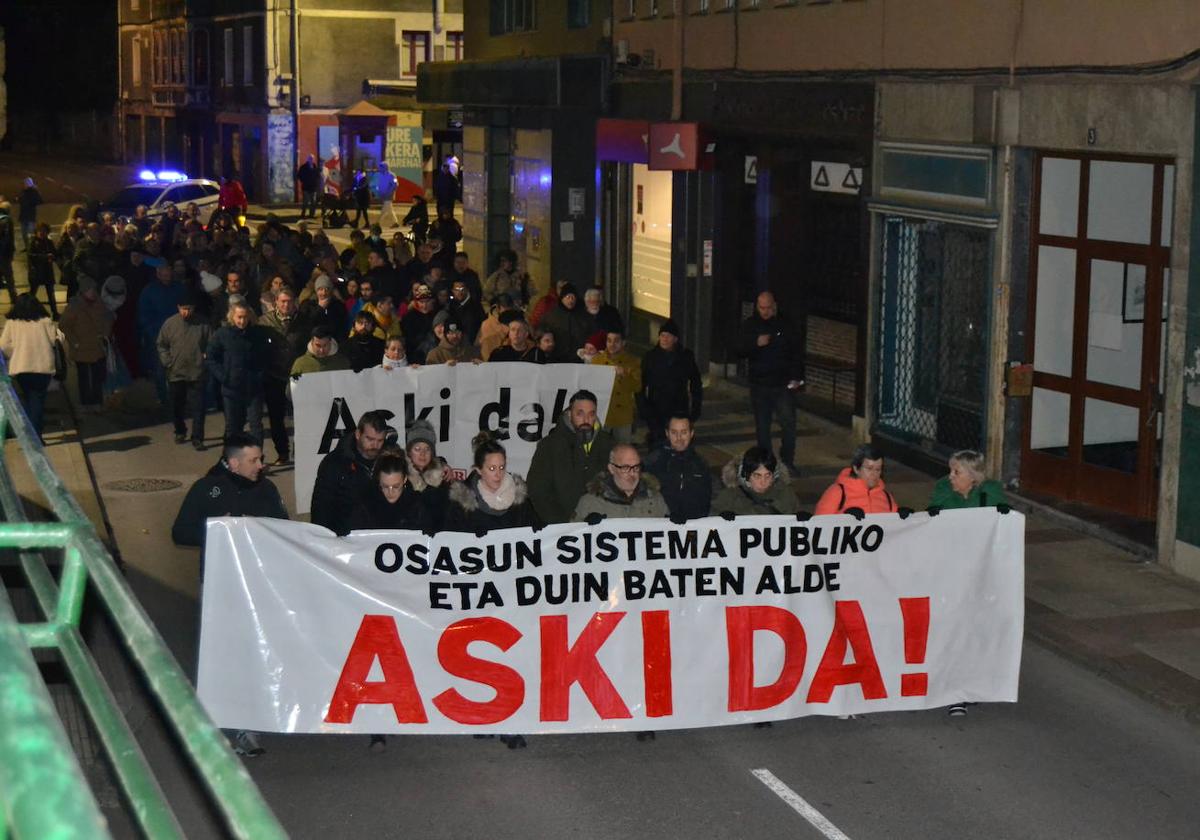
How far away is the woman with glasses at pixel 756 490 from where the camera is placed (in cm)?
1045

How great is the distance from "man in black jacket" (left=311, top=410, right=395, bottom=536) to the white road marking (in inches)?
115

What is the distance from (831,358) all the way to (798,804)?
13.0m

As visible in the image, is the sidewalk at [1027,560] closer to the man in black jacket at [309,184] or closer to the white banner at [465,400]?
the white banner at [465,400]

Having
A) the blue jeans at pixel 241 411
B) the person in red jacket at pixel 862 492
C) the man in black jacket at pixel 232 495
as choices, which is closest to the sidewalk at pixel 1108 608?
the person in red jacket at pixel 862 492

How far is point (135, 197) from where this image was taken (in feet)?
155

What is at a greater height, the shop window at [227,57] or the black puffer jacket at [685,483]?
the shop window at [227,57]

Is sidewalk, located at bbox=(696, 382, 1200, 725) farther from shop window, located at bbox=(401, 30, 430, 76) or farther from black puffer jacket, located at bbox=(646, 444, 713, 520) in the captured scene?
shop window, located at bbox=(401, 30, 430, 76)

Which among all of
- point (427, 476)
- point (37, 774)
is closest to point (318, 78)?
point (427, 476)

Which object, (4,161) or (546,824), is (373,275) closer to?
(546,824)

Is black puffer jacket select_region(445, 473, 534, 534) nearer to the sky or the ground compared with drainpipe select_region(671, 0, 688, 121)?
nearer to the ground

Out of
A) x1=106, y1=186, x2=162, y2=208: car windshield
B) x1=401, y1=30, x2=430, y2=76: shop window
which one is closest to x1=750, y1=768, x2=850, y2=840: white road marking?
x1=106, y1=186, x2=162, y2=208: car windshield

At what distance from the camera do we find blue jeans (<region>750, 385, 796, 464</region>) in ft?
57.7

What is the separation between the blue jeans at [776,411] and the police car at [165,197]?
1207 inches

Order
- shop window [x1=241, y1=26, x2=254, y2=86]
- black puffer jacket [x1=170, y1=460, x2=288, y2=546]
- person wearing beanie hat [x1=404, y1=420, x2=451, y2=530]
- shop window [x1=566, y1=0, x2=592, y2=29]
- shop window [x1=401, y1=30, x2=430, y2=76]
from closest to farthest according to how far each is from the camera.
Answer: black puffer jacket [x1=170, y1=460, x2=288, y2=546], person wearing beanie hat [x1=404, y1=420, x2=451, y2=530], shop window [x1=566, y1=0, x2=592, y2=29], shop window [x1=401, y1=30, x2=430, y2=76], shop window [x1=241, y1=26, x2=254, y2=86]
